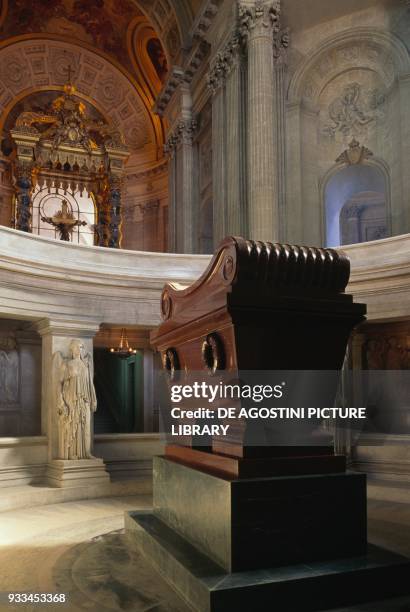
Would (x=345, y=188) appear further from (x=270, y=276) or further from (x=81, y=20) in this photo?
(x=81, y=20)

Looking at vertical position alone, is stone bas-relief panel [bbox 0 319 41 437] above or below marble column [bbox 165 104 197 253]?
below

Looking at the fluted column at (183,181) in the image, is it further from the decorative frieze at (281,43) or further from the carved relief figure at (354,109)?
the carved relief figure at (354,109)

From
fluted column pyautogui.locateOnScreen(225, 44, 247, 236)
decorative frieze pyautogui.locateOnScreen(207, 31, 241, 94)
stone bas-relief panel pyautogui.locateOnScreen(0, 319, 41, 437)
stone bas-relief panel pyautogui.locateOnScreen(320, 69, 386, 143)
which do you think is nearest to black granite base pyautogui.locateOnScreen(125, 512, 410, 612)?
stone bas-relief panel pyautogui.locateOnScreen(0, 319, 41, 437)

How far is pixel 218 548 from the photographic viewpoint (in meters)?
3.29

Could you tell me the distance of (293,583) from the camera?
2.96 metres

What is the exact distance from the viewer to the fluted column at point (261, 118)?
12.6 m

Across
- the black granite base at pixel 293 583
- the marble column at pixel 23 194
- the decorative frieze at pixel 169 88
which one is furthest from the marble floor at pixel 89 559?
the decorative frieze at pixel 169 88

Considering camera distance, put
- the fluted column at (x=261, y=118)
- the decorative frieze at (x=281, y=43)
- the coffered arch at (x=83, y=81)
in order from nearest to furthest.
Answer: the fluted column at (x=261, y=118)
the decorative frieze at (x=281, y=43)
the coffered arch at (x=83, y=81)

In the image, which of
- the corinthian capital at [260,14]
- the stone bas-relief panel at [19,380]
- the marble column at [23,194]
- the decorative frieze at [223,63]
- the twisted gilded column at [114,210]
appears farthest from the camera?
the twisted gilded column at [114,210]

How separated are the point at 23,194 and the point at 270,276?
636 inches

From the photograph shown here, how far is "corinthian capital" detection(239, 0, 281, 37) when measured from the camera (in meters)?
13.3

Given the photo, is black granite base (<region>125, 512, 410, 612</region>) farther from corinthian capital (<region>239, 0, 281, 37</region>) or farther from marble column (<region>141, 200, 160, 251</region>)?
marble column (<region>141, 200, 160, 251</region>)

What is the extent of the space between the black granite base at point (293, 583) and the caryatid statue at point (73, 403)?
537 cm

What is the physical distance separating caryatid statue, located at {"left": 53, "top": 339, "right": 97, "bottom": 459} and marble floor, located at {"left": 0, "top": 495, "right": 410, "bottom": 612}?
1.28m
